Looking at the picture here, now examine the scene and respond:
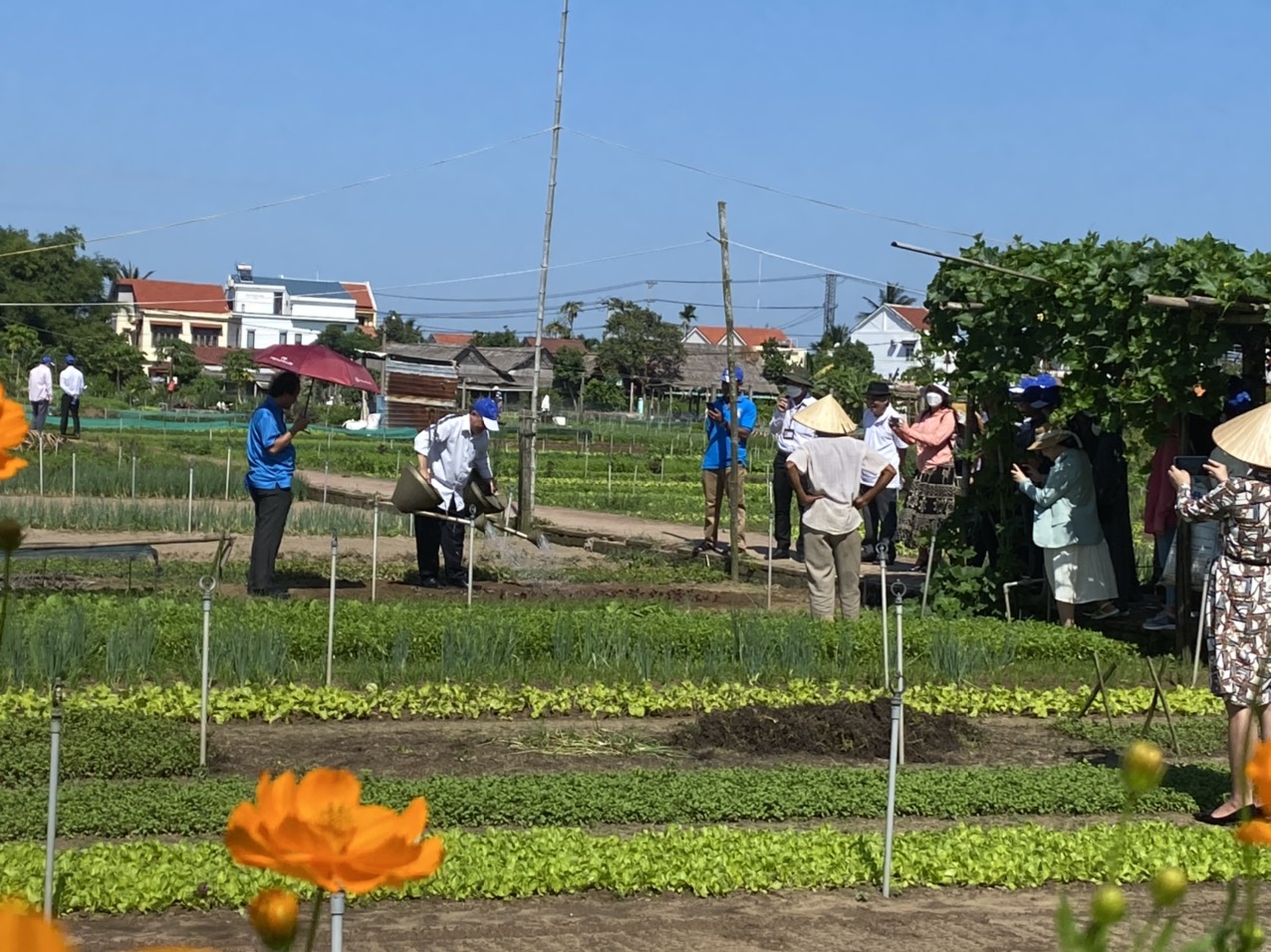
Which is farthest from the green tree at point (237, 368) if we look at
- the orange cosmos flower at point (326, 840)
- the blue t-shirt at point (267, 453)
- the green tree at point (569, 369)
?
the orange cosmos flower at point (326, 840)

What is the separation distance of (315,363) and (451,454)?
4.41 feet

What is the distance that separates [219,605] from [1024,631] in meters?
5.37

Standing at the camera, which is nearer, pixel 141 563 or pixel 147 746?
pixel 147 746

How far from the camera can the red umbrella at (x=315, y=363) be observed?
13.5 meters

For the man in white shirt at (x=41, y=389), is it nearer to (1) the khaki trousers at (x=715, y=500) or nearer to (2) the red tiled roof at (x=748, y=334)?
(1) the khaki trousers at (x=715, y=500)

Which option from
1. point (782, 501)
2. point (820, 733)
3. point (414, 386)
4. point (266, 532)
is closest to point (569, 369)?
point (414, 386)

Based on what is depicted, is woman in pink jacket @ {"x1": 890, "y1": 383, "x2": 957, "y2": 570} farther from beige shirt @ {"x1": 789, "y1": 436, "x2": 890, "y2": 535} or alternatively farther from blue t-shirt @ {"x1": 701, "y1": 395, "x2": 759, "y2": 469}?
beige shirt @ {"x1": 789, "y1": 436, "x2": 890, "y2": 535}

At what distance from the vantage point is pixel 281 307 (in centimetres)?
10731

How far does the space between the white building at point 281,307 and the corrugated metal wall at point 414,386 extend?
146 feet

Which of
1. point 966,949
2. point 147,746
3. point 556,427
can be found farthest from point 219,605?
point 556,427

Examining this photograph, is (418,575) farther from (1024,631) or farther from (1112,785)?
(1112,785)

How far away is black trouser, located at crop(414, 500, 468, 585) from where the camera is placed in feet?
47.9

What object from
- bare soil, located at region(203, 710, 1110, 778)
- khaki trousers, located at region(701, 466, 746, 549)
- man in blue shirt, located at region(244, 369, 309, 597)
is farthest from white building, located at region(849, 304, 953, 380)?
bare soil, located at region(203, 710, 1110, 778)

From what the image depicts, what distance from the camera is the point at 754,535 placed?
21.3 meters
